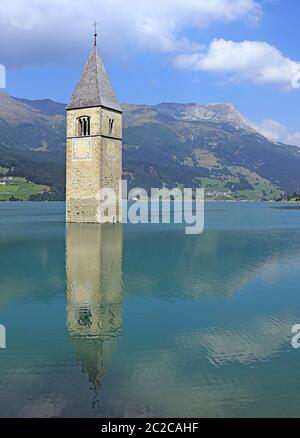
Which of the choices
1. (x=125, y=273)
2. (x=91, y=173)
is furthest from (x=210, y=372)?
(x=91, y=173)

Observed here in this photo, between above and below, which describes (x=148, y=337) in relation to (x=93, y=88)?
below

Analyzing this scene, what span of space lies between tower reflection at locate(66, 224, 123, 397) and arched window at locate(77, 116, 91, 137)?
19.0m

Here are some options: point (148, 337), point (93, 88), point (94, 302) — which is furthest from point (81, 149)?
point (148, 337)

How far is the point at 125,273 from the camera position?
24.0 metres

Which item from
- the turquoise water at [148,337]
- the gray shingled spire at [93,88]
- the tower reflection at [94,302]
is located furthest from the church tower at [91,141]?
the turquoise water at [148,337]

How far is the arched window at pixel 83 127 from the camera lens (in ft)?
170

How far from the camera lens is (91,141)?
5138 centimetres

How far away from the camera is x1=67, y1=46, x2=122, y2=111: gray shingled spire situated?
5113cm

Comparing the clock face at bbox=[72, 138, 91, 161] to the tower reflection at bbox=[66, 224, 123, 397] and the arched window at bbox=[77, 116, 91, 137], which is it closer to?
the arched window at bbox=[77, 116, 91, 137]

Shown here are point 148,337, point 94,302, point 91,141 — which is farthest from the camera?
point 91,141

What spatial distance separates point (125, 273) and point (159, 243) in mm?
14345

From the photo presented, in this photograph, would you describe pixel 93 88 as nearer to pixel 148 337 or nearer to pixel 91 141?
pixel 91 141

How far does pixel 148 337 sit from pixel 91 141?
40.1 metres
